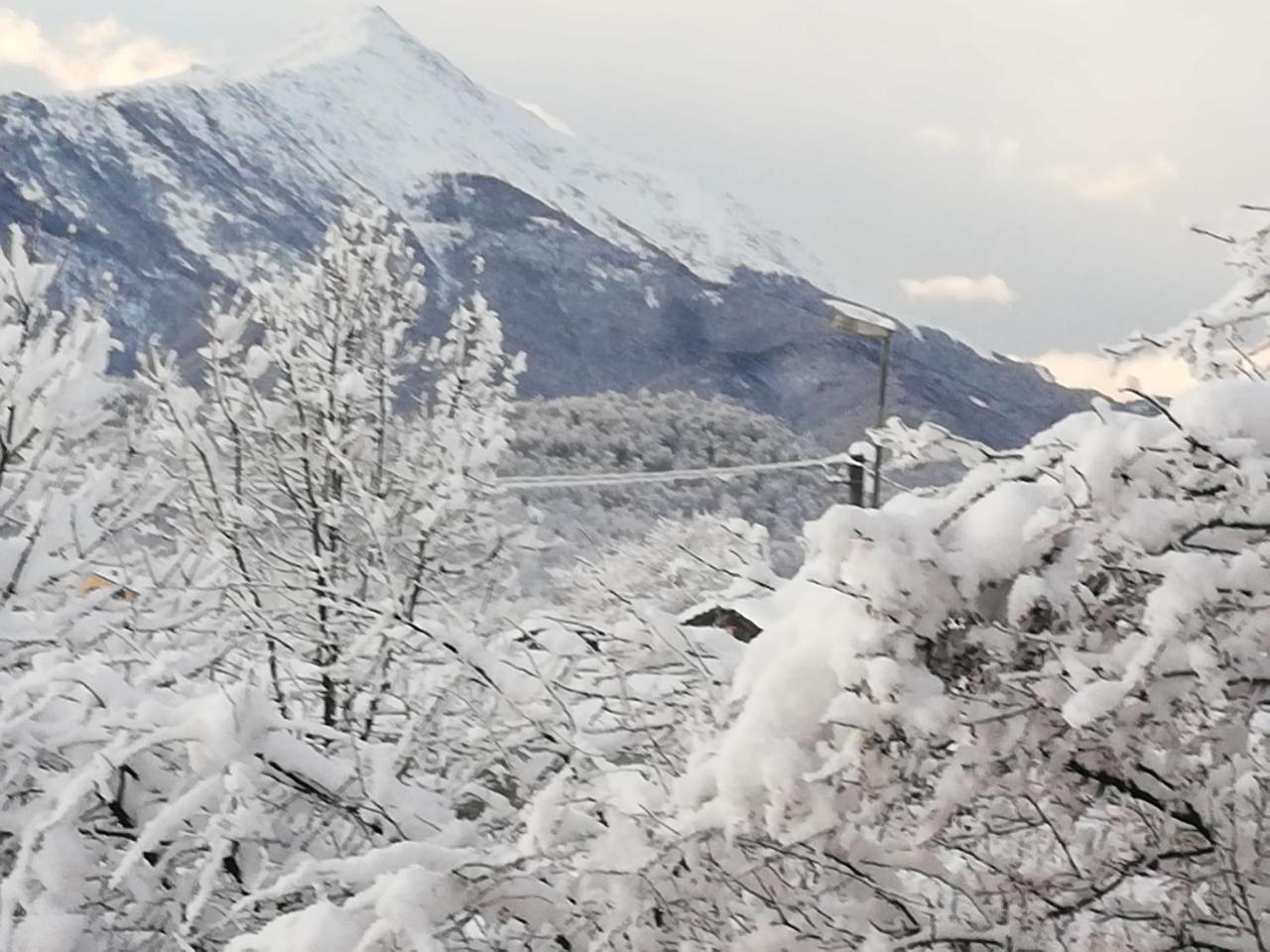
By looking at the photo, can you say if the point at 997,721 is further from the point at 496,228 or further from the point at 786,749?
the point at 496,228

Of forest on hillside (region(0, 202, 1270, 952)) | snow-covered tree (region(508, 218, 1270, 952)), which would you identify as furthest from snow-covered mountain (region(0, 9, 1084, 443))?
snow-covered tree (region(508, 218, 1270, 952))

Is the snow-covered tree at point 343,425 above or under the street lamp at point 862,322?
under

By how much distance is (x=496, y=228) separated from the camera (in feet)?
221

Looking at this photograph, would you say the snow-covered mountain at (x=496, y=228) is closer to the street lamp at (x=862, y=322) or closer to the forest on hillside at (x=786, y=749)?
the street lamp at (x=862, y=322)

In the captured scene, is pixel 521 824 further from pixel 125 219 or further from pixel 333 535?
pixel 125 219

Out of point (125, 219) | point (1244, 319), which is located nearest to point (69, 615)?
point (1244, 319)

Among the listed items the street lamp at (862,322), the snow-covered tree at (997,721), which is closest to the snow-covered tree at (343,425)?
the street lamp at (862,322)

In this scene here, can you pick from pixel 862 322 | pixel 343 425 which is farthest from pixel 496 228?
pixel 343 425

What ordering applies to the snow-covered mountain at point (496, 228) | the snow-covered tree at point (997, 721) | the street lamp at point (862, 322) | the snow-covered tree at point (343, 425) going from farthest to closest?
the snow-covered mountain at point (496, 228)
the street lamp at point (862, 322)
the snow-covered tree at point (343, 425)
the snow-covered tree at point (997, 721)

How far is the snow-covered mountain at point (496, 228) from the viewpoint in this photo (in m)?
54.2

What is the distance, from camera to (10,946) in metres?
3.03

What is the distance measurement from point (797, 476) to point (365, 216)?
31825 mm

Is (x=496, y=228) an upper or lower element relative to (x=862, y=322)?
upper

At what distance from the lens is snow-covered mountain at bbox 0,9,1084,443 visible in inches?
2135
